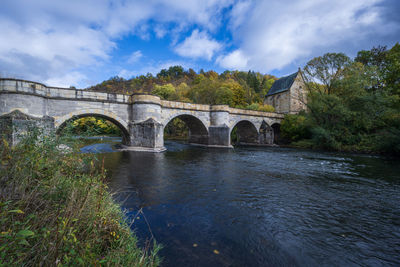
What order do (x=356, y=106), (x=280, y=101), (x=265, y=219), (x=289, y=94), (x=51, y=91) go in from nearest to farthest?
(x=265, y=219) → (x=51, y=91) → (x=356, y=106) → (x=289, y=94) → (x=280, y=101)

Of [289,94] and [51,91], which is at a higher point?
[289,94]

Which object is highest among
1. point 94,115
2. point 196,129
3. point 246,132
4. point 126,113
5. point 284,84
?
point 284,84

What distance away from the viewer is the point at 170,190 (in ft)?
20.2

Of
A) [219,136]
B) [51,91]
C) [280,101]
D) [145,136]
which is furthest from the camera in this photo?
[280,101]

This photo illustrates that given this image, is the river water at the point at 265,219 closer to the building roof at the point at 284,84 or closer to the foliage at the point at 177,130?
the building roof at the point at 284,84

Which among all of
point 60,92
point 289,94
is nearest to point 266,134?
point 289,94

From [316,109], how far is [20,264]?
84.4 ft

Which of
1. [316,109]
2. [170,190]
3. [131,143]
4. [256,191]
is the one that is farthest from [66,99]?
[316,109]

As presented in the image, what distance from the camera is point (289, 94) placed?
3525 centimetres

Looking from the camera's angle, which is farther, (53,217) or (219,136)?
(219,136)

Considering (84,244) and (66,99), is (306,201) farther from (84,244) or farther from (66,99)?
(66,99)

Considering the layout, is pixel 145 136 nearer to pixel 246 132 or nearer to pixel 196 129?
pixel 196 129

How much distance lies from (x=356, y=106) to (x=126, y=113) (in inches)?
966

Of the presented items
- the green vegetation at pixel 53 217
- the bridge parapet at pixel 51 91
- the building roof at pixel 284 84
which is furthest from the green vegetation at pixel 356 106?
the bridge parapet at pixel 51 91
